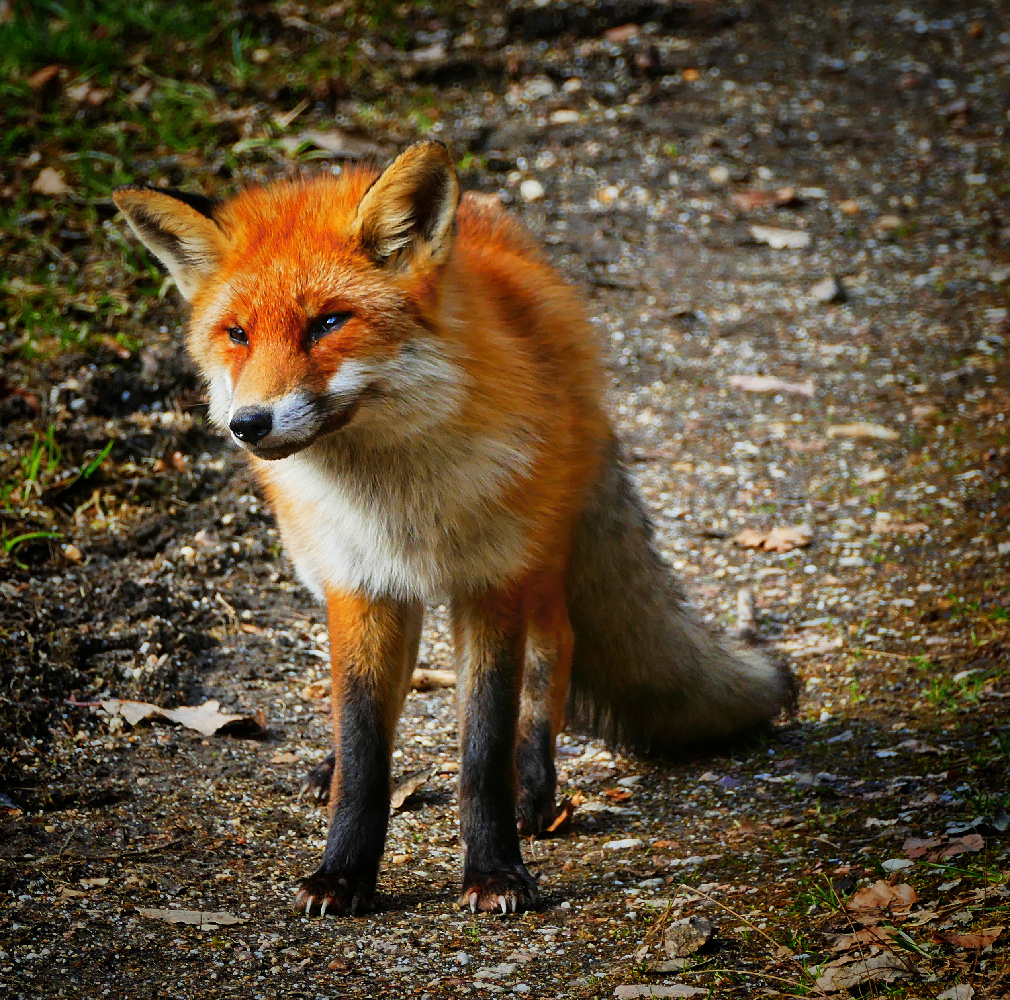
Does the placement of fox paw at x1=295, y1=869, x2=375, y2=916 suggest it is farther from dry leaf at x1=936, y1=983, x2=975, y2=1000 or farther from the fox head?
dry leaf at x1=936, y1=983, x2=975, y2=1000

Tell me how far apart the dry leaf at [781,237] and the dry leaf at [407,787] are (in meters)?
4.34

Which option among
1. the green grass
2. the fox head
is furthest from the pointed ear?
the green grass

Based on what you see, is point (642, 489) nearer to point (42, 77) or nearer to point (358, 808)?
point (358, 808)

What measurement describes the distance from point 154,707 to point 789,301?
421 cm

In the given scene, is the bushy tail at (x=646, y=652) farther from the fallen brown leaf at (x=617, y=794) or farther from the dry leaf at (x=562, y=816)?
the dry leaf at (x=562, y=816)

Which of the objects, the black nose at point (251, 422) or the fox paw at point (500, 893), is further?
the fox paw at point (500, 893)

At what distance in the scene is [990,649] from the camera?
3.74 meters

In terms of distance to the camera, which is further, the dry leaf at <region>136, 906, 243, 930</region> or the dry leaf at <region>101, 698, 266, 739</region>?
the dry leaf at <region>101, 698, 266, 739</region>

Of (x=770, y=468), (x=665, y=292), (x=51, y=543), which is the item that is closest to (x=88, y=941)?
(x=51, y=543)

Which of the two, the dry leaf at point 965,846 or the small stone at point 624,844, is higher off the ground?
the dry leaf at point 965,846

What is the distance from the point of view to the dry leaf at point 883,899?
247cm

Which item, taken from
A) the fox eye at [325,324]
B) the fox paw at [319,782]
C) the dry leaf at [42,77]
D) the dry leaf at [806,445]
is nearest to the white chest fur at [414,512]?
the fox eye at [325,324]

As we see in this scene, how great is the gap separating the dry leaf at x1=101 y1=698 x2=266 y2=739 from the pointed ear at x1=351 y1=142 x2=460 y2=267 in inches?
72.2

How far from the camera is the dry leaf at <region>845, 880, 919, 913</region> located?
2.47 meters
